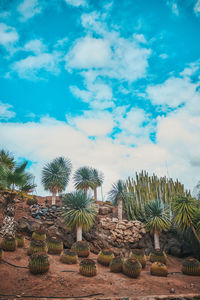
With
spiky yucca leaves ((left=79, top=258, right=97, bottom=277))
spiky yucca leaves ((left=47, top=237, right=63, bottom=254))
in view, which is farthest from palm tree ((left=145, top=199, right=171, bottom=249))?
spiky yucca leaves ((left=79, top=258, right=97, bottom=277))

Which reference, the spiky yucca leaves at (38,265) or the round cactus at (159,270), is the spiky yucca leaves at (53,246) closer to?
the spiky yucca leaves at (38,265)

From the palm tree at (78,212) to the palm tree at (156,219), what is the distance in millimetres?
4788

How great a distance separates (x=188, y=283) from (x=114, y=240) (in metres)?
7.06

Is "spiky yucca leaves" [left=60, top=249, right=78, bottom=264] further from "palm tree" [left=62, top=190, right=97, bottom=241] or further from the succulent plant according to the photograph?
"palm tree" [left=62, top=190, right=97, bottom=241]

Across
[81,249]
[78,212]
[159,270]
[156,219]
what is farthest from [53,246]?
[156,219]

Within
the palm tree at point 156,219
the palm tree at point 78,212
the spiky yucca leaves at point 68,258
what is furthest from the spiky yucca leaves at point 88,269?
the palm tree at point 156,219

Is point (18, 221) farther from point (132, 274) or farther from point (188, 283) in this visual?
point (188, 283)

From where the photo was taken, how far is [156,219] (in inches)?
597

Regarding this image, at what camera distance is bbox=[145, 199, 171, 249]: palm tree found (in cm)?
1505

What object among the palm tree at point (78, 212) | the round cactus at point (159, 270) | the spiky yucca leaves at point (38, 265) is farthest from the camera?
the palm tree at point (78, 212)

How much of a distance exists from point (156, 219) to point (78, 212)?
20.7 feet

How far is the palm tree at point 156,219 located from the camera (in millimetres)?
15047

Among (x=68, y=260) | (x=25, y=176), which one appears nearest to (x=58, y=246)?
(x=68, y=260)

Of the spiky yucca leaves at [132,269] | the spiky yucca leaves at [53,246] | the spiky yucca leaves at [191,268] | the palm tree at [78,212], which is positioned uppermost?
the palm tree at [78,212]
